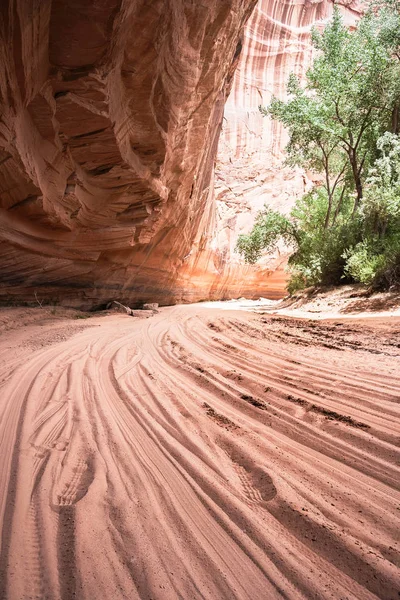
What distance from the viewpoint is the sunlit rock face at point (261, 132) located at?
2331cm

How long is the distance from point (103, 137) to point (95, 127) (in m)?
0.30

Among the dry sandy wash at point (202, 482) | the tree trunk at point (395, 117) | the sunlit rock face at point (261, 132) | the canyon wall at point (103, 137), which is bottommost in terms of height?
the dry sandy wash at point (202, 482)

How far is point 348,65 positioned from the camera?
10203 millimetres

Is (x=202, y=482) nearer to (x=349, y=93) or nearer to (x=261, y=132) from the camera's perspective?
(x=349, y=93)

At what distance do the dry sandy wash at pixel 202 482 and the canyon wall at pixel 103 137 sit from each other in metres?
4.04

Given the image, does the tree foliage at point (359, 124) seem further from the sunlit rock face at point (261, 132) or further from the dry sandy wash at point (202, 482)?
the sunlit rock face at point (261, 132)

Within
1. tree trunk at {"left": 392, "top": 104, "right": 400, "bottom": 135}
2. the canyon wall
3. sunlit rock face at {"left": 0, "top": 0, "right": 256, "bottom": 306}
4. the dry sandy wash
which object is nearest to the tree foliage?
tree trunk at {"left": 392, "top": 104, "right": 400, "bottom": 135}

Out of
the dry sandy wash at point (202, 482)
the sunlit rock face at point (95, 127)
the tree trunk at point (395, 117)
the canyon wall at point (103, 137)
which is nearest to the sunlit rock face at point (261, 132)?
the canyon wall at point (103, 137)

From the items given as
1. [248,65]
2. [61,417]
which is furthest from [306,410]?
[248,65]

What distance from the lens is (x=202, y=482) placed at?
4.76 feet

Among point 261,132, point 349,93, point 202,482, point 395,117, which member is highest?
point 261,132

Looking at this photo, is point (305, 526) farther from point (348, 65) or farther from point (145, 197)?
point (348, 65)

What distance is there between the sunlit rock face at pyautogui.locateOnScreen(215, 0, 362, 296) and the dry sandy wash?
60.4 ft

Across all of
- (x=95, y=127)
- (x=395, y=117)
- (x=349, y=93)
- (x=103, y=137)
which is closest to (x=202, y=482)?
(x=95, y=127)
